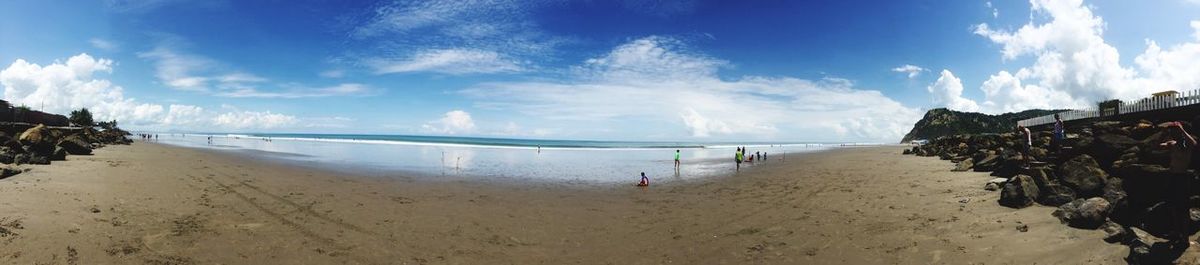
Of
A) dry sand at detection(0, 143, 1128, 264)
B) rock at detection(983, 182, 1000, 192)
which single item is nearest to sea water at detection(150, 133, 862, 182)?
dry sand at detection(0, 143, 1128, 264)

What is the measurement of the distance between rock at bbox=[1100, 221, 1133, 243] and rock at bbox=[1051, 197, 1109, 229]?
32cm

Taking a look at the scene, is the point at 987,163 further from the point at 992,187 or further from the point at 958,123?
the point at 958,123

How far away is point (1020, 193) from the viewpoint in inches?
430

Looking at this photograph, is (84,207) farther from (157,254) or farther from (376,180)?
(376,180)

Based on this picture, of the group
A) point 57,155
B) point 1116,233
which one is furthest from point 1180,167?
point 57,155

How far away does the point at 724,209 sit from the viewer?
50.6ft

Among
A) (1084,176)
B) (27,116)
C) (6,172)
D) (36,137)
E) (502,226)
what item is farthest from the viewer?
(27,116)

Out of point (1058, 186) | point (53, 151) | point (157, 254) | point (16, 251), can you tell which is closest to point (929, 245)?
point (1058, 186)

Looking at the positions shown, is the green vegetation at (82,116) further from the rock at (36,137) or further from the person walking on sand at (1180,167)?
the person walking on sand at (1180,167)

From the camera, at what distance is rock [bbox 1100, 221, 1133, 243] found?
7699mm

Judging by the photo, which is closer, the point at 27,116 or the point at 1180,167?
the point at 1180,167

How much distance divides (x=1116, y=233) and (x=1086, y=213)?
871 millimetres

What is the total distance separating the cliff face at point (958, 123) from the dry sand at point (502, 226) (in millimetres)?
131500

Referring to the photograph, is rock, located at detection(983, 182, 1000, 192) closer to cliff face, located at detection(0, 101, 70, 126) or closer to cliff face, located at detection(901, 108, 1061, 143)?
cliff face, located at detection(0, 101, 70, 126)
